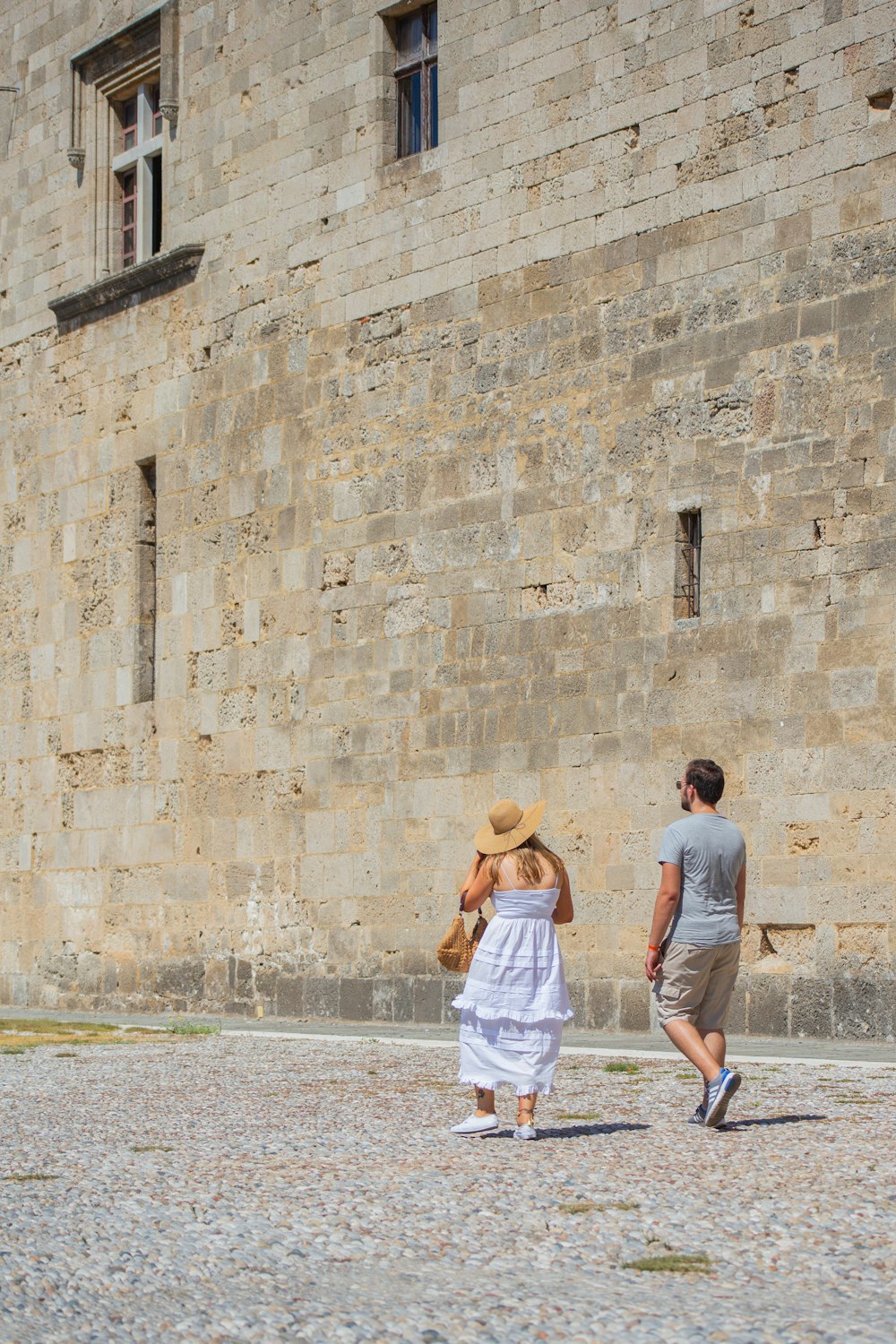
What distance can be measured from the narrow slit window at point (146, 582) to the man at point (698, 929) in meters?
9.29

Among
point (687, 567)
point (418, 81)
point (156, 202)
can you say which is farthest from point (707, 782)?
point (156, 202)

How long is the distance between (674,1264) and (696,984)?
2.64m

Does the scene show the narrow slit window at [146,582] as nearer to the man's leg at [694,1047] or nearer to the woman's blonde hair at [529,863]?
the woman's blonde hair at [529,863]

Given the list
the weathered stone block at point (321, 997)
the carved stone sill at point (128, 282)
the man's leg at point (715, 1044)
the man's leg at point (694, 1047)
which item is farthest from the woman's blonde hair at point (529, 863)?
the carved stone sill at point (128, 282)

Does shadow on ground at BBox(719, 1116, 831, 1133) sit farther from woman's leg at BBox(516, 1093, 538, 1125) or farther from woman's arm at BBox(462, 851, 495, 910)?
woman's arm at BBox(462, 851, 495, 910)

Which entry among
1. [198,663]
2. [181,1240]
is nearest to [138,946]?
[198,663]

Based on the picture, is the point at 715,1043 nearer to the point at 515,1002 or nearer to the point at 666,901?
the point at 666,901

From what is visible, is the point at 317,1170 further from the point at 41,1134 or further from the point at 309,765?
the point at 309,765

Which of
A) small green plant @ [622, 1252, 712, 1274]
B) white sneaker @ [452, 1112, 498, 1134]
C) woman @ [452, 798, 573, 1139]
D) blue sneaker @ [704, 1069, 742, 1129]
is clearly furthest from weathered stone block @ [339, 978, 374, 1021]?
small green plant @ [622, 1252, 712, 1274]

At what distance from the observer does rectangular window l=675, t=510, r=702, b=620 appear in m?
11.7

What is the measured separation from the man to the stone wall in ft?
11.3

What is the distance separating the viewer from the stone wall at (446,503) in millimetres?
10898

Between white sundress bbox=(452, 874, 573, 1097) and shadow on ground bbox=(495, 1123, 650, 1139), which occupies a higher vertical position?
white sundress bbox=(452, 874, 573, 1097)

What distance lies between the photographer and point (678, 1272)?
14.7ft
